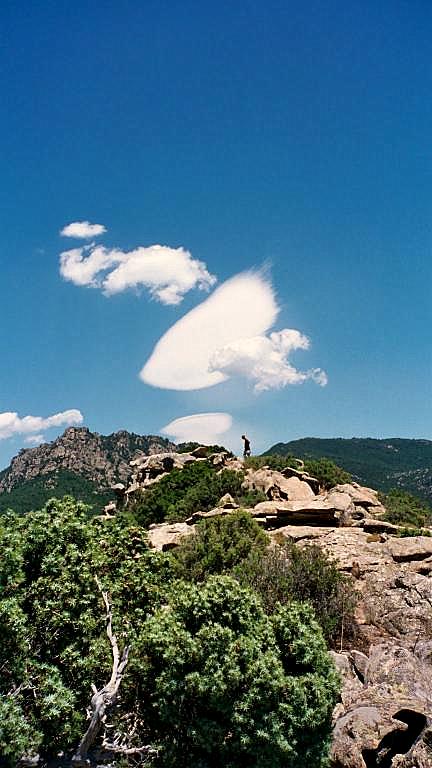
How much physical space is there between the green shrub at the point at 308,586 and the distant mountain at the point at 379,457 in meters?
102

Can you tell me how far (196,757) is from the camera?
1052 cm

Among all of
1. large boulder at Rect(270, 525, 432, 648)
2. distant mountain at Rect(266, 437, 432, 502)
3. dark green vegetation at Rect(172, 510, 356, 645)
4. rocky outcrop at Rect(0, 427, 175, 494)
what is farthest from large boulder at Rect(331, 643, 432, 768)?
rocky outcrop at Rect(0, 427, 175, 494)

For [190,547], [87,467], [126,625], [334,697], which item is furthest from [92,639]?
[87,467]

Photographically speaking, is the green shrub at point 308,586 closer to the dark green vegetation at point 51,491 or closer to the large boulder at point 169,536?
the large boulder at point 169,536

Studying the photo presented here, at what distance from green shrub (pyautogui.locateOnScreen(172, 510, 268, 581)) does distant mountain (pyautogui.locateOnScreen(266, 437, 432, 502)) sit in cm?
9651

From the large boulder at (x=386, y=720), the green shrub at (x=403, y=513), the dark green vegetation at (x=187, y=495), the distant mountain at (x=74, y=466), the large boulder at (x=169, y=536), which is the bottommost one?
the large boulder at (x=386, y=720)

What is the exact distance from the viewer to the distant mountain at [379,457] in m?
132

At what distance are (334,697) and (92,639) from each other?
5548 mm

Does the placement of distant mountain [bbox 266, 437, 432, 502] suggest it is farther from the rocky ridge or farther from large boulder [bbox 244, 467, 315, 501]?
the rocky ridge

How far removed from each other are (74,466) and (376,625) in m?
131

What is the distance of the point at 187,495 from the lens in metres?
50.5

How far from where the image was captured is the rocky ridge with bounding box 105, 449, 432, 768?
36.4 ft

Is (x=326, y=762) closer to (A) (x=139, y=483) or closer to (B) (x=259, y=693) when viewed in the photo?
(B) (x=259, y=693)

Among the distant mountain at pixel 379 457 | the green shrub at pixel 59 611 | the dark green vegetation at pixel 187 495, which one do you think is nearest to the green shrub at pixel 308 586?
the green shrub at pixel 59 611
